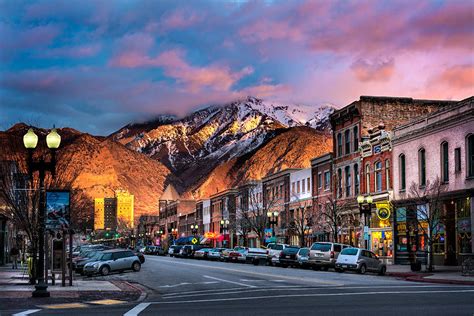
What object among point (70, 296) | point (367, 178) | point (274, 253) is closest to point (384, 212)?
point (367, 178)

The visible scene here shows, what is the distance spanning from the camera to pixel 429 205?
4947 centimetres

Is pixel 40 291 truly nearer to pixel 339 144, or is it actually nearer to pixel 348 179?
pixel 348 179

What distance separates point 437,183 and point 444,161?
213 cm

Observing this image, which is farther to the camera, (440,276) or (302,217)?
(302,217)

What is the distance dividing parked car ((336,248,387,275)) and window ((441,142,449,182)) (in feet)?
29.7

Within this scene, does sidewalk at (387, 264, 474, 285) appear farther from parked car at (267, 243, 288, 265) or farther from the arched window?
parked car at (267, 243, 288, 265)

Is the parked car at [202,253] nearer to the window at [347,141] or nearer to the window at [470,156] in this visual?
the window at [347,141]

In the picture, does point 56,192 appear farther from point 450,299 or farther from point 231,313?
point 450,299

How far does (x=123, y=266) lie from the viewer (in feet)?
168

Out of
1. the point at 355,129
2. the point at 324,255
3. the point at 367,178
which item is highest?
the point at 355,129

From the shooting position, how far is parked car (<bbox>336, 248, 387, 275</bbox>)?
46344 mm

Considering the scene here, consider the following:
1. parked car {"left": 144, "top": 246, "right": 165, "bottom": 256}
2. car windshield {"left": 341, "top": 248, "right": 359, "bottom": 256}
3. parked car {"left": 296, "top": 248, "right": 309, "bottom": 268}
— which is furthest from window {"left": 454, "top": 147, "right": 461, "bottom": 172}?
parked car {"left": 144, "top": 246, "right": 165, "bottom": 256}

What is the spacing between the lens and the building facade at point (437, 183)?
49.0 metres

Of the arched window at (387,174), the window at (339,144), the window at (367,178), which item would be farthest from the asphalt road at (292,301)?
the window at (339,144)
